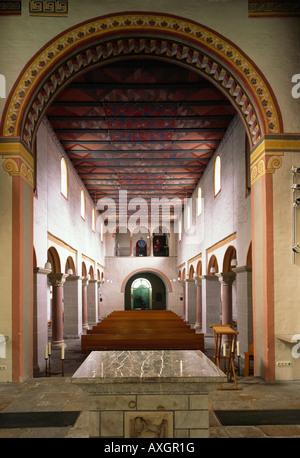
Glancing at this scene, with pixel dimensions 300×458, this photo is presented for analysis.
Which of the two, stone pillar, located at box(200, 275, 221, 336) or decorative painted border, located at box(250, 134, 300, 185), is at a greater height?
decorative painted border, located at box(250, 134, 300, 185)

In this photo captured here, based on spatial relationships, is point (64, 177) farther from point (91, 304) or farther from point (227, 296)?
point (91, 304)

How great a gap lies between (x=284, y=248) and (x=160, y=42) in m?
4.82

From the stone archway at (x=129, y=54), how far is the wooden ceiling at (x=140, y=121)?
1714mm

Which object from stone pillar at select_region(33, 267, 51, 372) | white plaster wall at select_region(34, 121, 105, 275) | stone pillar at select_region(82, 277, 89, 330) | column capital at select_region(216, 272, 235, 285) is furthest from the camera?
stone pillar at select_region(82, 277, 89, 330)

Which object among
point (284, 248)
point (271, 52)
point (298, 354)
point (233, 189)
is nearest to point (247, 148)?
point (233, 189)

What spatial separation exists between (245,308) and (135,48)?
7134 millimetres

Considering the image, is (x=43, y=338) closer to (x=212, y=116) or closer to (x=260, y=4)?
(x=212, y=116)

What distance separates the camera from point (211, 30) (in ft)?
27.5

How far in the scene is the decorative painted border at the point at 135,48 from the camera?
8156 mm

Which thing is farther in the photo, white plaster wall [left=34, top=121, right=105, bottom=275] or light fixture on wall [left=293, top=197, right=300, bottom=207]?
white plaster wall [left=34, top=121, right=105, bottom=275]

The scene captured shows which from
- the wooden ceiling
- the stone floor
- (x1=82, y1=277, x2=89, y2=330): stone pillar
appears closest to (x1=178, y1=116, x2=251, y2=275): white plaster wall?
the wooden ceiling

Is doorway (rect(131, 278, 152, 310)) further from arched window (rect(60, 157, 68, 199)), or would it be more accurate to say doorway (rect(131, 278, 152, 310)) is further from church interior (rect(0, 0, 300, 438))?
arched window (rect(60, 157, 68, 199))

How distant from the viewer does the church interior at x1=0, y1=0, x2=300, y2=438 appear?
4.47 meters

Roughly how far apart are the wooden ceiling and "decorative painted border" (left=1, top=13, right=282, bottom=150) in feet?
5.57
